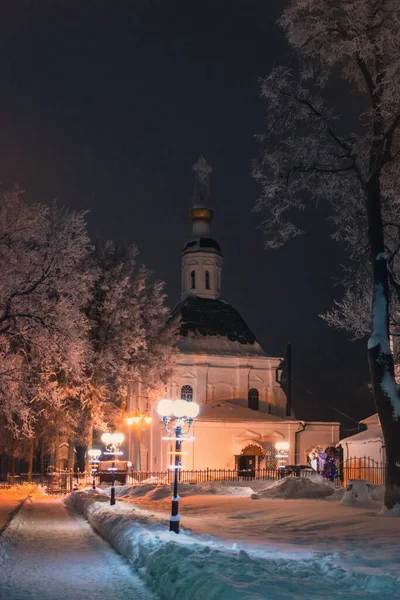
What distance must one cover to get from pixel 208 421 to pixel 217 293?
18.2 m

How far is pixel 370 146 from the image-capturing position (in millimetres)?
20062

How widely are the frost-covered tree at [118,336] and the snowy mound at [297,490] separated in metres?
14.1

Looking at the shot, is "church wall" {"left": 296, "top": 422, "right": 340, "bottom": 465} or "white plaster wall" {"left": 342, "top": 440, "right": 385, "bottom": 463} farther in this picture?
"church wall" {"left": 296, "top": 422, "right": 340, "bottom": 465}

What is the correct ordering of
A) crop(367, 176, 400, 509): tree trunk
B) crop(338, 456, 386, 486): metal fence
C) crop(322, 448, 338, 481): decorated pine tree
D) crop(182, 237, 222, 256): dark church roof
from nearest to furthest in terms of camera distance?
crop(367, 176, 400, 509): tree trunk → crop(338, 456, 386, 486): metal fence → crop(322, 448, 338, 481): decorated pine tree → crop(182, 237, 222, 256): dark church roof

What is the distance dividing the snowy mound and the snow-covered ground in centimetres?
346

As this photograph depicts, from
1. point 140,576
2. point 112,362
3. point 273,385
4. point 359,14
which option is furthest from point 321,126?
point 273,385

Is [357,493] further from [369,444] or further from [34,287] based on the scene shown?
[369,444]

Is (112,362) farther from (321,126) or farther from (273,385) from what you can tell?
(273,385)

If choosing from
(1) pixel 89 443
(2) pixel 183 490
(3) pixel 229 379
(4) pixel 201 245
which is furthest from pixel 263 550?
(4) pixel 201 245

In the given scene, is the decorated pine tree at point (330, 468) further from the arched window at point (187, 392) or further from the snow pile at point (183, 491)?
the snow pile at point (183, 491)

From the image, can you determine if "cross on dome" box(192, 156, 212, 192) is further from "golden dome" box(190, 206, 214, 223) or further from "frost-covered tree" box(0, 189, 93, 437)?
"frost-covered tree" box(0, 189, 93, 437)

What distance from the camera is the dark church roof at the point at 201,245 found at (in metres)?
74.2

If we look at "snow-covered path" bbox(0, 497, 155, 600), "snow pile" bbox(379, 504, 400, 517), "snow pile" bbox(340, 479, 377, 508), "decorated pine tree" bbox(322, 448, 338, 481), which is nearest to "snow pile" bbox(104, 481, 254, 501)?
"snow pile" bbox(340, 479, 377, 508)

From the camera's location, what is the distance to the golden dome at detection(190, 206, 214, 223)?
251 ft
